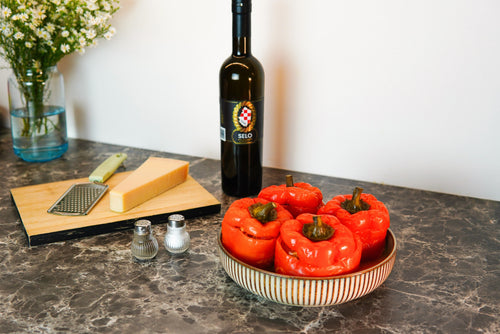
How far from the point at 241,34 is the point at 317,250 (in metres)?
0.62

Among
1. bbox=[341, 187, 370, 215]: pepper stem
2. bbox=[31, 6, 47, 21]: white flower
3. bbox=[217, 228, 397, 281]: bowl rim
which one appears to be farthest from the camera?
bbox=[31, 6, 47, 21]: white flower

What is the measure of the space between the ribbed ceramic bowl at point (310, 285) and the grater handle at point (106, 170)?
623mm

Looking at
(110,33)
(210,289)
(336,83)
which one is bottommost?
(210,289)

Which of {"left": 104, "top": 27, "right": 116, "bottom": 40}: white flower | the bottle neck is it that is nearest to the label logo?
the bottle neck

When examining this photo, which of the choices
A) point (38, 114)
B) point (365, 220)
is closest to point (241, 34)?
point (365, 220)

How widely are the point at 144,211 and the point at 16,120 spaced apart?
24.1 inches

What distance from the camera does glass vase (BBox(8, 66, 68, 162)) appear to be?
5.05 feet

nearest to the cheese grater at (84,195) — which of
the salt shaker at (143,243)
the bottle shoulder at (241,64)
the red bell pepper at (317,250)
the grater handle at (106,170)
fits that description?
the grater handle at (106,170)

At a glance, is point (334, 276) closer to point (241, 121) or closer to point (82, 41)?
point (241, 121)

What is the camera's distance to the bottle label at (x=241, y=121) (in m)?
1.26

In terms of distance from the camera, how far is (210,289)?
3.14 ft

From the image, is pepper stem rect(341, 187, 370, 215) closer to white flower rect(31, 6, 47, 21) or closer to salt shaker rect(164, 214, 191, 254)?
salt shaker rect(164, 214, 191, 254)

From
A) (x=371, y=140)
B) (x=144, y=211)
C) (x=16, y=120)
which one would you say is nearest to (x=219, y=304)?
(x=144, y=211)

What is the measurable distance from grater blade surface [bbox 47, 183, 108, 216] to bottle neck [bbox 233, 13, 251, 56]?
46 centimetres
